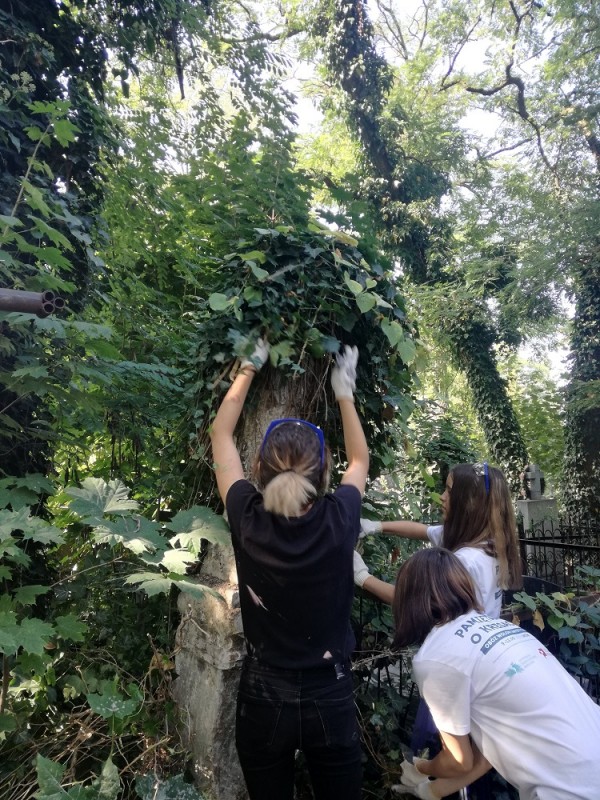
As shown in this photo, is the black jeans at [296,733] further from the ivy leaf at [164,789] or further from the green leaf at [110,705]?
the green leaf at [110,705]

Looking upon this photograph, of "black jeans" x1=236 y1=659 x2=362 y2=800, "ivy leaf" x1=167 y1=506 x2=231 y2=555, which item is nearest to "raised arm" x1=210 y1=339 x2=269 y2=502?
"ivy leaf" x1=167 y1=506 x2=231 y2=555

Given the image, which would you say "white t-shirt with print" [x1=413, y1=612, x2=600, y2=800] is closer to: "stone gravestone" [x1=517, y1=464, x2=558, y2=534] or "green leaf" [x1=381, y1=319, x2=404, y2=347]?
"green leaf" [x1=381, y1=319, x2=404, y2=347]

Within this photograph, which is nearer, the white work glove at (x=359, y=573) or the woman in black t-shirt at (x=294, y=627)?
the woman in black t-shirt at (x=294, y=627)

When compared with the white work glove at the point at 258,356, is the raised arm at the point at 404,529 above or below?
below

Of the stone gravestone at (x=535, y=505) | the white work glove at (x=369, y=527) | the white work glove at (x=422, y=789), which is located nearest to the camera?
the white work glove at (x=422, y=789)

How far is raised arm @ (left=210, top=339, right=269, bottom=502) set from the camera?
6.02ft

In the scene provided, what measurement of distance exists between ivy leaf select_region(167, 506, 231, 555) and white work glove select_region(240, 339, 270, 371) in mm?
557

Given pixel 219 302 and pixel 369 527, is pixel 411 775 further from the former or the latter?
pixel 219 302

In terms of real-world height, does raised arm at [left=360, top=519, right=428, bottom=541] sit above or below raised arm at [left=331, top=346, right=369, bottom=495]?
below

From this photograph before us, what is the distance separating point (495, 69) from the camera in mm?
15938

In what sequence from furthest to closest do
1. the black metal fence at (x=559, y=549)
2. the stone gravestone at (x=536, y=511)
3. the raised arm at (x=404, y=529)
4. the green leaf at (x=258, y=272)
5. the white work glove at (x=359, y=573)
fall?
the stone gravestone at (x=536, y=511) → the black metal fence at (x=559, y=549) → the raised arm at (x=404, y=529) → the white work glove at (x=359, y=573) → the green leaf at (x=258, y=272)

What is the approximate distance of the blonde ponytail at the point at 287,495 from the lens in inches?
60.5

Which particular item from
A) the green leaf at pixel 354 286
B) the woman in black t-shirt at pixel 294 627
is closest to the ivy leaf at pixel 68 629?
the woman in black t-shirt at pixel 294 627

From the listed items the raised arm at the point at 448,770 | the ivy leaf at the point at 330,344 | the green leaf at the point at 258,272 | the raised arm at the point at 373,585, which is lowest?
the raised arm at the point at 448,770
